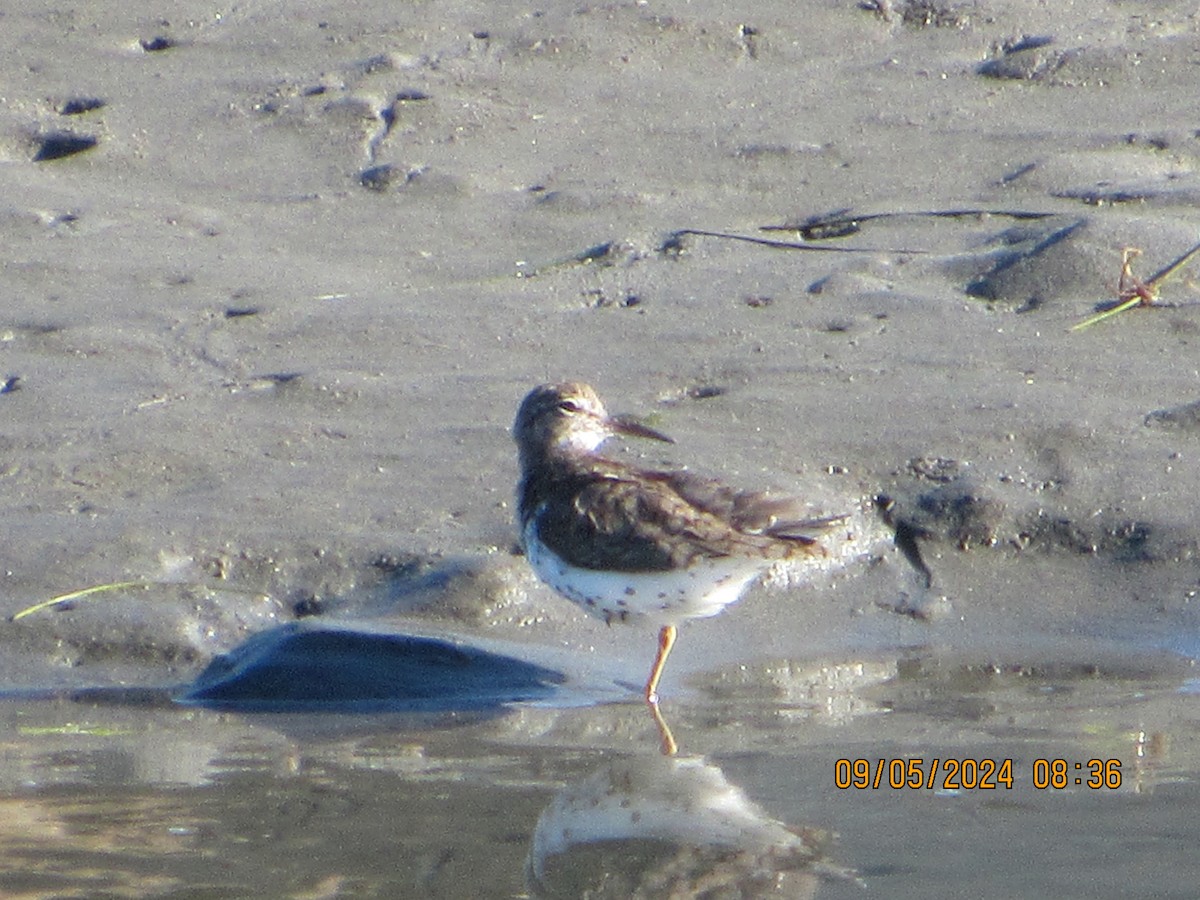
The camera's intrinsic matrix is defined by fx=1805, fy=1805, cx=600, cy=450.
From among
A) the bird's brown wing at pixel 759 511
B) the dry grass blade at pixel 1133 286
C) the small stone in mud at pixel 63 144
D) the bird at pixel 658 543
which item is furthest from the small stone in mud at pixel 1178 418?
the small stone in mud at pixel 63 144

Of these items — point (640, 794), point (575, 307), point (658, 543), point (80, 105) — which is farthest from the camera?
point (80, 105)

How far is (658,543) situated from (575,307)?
2.93 meters

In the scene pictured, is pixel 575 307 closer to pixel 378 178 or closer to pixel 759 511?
pixel 378 178

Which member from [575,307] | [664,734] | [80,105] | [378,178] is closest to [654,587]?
[664,734]

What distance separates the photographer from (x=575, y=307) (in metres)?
8.59

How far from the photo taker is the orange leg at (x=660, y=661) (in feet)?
19.2

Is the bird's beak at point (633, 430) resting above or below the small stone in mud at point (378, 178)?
above

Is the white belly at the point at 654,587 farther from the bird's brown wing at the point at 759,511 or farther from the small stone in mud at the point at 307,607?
the small stone in mud at the point at 307,607

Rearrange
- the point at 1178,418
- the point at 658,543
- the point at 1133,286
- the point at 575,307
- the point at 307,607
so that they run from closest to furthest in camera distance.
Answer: the point at 658,543 < the point at 307,607 < the point at 1178,418 < the point at 1133,286 < the point at 575,307

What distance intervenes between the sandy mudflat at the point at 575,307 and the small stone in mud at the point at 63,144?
0.03 m

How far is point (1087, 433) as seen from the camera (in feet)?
23.2

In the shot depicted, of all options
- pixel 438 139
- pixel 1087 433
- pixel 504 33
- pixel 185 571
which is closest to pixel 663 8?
pixel 504 33

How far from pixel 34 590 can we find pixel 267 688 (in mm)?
1086

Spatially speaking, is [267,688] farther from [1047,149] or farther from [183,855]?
[1047,149]
